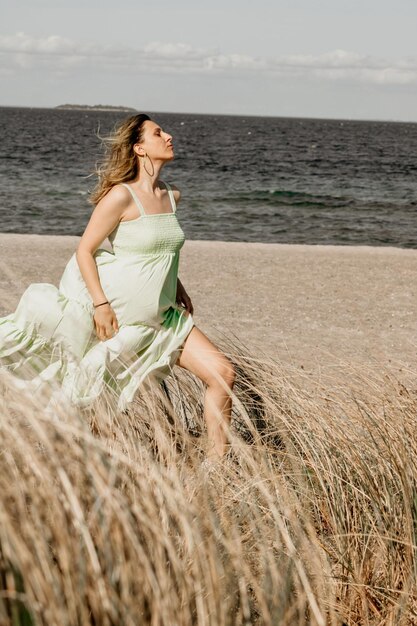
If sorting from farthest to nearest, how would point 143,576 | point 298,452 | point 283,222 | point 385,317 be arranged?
point 283,222
point 385,317
point 298,452
point 143,576

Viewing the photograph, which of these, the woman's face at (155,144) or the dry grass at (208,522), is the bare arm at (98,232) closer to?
the woman's face at (155,144)

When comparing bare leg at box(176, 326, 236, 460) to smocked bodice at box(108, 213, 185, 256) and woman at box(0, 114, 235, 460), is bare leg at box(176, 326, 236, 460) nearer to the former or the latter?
woman at box(0, 114, 235, 460)

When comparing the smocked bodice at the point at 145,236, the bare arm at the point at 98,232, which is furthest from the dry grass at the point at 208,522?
the smocked bodice at the point at 145,236

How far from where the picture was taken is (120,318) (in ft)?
12.3

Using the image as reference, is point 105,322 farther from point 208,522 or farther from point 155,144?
point 208,522

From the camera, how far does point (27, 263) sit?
11.6m

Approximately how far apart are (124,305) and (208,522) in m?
1.50

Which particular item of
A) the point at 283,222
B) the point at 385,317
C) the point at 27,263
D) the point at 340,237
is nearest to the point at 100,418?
the point at 385,317

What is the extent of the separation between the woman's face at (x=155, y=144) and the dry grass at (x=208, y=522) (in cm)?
94

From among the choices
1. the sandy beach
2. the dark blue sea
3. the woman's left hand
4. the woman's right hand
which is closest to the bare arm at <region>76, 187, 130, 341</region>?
the woman's right hand

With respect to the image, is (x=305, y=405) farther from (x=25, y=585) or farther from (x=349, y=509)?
(x=25, y=585)

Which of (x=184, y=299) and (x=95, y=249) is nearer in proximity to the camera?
(x=95, y=249)

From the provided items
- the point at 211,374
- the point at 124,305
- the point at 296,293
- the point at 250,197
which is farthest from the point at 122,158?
the point at 250,197

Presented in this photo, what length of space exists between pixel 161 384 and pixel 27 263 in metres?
8.02
